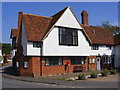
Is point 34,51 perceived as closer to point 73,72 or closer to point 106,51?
point 73,72

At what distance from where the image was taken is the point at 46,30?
2562 centimetres

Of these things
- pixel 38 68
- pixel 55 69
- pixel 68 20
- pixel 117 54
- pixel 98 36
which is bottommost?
pixel 55 69

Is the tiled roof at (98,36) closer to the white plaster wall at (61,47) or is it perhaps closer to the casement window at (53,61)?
the white plaster wall at (61,47)

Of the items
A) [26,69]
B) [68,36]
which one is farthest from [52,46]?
[26,69]

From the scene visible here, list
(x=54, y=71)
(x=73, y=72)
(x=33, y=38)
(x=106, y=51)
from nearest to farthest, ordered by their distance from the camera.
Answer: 1. (x=33, y=38)
2. (x=54, y=71)
3. (x=73, y=72)
4. (x=106, y=51)

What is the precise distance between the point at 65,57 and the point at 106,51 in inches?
437

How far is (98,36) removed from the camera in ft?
111

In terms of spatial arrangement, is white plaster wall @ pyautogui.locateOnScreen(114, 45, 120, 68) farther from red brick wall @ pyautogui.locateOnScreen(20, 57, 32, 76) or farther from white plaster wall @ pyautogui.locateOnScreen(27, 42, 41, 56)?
red brick wall @ pyautogui.locateOnScreen(20, 57, 32, 76)

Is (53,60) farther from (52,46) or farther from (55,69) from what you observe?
(52,46)

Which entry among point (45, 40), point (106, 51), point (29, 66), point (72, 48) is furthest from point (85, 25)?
point (29, 66)

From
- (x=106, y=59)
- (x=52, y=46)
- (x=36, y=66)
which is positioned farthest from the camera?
(x=106, y=59)

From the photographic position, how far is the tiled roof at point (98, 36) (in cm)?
3199

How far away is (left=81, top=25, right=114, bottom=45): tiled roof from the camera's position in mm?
31991

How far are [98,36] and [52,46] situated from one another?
43.4 ft
